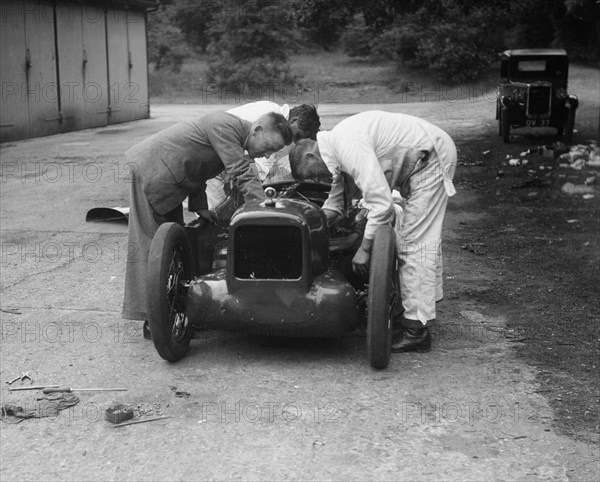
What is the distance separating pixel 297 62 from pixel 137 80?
20774mm

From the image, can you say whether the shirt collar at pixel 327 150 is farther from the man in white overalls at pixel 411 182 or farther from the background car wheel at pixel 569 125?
the background car wheel at pixel 569 125

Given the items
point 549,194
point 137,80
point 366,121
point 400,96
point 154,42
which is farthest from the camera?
point 154,42

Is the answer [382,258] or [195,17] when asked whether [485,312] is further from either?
[195,17]

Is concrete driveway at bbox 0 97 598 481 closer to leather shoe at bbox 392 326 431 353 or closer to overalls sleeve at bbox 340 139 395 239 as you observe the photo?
leather shoe at bbox 392 326 431 353

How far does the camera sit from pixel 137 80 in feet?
86.5

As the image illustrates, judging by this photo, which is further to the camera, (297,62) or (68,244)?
(297,62)

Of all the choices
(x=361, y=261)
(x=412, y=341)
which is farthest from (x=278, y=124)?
(x=412, y=341)

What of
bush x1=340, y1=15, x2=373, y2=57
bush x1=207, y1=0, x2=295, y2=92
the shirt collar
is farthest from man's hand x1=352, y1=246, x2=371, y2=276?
bush x1=340, y1=15, x2=373, y2=57

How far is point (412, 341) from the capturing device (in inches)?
212

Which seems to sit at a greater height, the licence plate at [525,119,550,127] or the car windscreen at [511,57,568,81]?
the car windscreen at [511,57,568,81]

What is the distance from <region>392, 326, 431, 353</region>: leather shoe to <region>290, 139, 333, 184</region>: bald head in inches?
43.4

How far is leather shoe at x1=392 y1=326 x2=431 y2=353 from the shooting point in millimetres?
5383

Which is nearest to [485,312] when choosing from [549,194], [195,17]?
[549,194]

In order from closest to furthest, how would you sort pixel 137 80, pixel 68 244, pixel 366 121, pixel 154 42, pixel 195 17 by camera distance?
1. pixel 366 121
2. pixel 68 244
3. pixel 137 80
4. pixel 154 42
5. pixel 195 17
